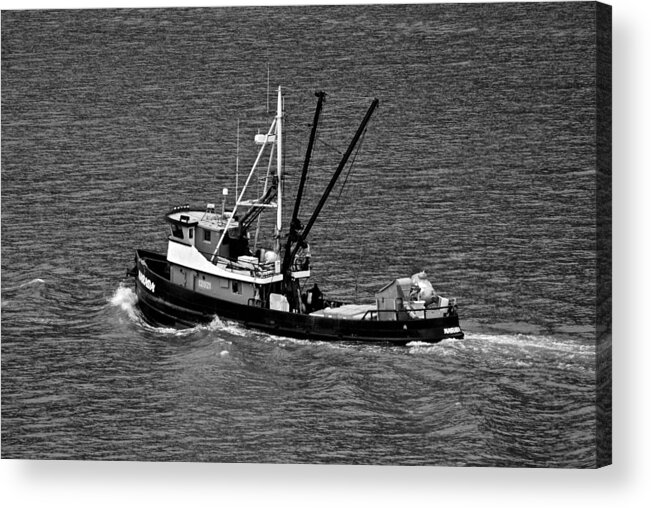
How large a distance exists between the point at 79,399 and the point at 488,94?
7.22 m

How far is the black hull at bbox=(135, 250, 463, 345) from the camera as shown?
26.3 m

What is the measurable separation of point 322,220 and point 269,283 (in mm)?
1456

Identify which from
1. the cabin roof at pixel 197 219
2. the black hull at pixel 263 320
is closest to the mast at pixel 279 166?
the cabin roof at pixel 197 219

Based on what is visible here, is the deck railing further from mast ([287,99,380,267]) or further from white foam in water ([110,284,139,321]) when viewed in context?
white foam in water ([110,284,139,321])

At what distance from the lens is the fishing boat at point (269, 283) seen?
2625cm

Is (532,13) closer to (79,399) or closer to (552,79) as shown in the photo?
(552,79)

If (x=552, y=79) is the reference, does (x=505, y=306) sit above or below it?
below

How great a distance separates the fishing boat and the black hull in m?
0.01

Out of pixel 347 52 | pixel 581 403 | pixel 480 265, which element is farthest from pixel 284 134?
pixel 581 403

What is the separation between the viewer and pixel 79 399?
1038 inches

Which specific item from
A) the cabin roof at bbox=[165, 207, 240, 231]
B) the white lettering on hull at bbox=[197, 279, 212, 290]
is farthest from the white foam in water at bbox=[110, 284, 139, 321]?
the white lettering on hull at bbox=[197, 279, 212, 290]

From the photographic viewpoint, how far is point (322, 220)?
1055 inches

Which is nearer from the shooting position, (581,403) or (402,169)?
(581,403)

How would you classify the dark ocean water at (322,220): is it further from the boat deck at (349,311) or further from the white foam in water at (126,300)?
the boat deck at (349,311)
